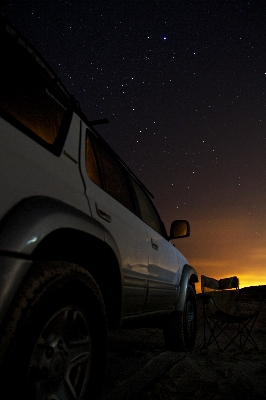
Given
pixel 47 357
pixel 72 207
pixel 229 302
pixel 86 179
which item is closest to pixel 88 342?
pixel 47 357

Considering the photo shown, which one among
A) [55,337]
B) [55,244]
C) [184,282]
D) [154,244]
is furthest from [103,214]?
[184,282]

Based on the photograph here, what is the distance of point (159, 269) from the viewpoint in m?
3.00

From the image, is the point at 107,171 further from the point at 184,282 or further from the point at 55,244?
the point at 184,282

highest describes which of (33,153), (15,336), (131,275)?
(33,153)

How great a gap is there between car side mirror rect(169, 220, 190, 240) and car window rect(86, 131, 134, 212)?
4.25ft

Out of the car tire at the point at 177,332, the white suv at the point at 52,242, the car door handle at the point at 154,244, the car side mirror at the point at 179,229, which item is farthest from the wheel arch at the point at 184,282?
the white suv at the point at 52,242

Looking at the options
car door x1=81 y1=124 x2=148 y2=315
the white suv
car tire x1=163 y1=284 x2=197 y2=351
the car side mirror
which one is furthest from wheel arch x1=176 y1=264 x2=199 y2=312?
the white suv

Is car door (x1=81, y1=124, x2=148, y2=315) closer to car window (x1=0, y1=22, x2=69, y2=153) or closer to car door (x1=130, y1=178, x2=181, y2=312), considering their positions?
car door (x1=130, y1=178, x2=181, y2=312)

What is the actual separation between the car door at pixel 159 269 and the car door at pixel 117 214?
0.60 feet

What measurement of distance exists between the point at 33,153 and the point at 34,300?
0.60 m

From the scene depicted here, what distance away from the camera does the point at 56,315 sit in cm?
131

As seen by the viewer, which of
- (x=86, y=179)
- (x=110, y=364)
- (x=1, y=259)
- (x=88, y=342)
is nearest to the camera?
(x=1, y=259)

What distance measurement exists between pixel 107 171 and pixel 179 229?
74.4 inches

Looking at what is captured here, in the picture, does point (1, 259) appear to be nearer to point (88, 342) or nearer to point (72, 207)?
point (72, 207)
